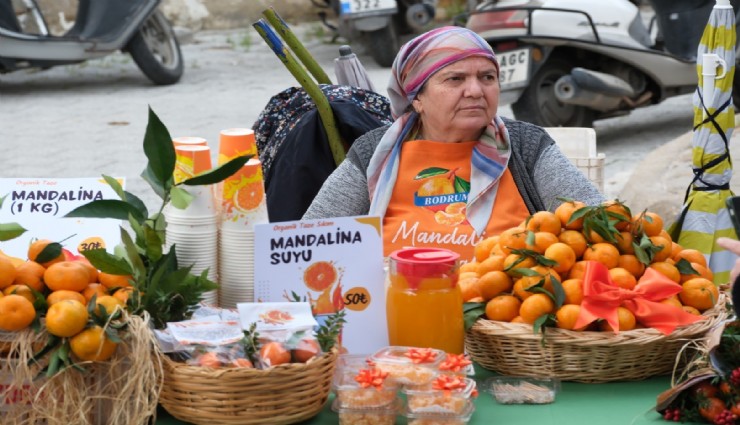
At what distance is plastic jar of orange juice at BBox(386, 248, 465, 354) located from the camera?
2307mm

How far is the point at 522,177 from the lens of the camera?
131 inches

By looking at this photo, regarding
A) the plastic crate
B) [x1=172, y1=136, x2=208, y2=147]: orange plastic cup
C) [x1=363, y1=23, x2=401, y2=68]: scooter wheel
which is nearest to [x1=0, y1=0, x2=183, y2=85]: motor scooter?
[x1=363, y1=23, x2=401, y2=68]: scooter wheel

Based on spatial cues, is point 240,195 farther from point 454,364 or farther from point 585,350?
point 585,350

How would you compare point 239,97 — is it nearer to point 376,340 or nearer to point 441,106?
point 441,106

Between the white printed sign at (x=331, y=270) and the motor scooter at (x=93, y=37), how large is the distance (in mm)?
6968

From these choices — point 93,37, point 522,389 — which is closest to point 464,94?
point 522,389

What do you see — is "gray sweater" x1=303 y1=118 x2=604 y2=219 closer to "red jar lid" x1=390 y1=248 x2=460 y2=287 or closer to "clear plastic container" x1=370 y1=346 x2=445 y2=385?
"red jar lid" x1=390 y1=248 x2=460 y2=287

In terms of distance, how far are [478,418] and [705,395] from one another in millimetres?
414

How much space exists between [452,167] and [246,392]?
141 centimetres

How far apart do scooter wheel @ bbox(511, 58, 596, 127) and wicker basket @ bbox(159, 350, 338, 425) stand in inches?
215

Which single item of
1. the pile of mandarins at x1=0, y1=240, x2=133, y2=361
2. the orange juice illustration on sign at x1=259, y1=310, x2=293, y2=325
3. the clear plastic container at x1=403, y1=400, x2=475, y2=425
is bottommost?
the clear plastic container at x1=403, y1=400, x2=475, y2=425

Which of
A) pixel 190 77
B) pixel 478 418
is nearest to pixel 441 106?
pixel 478 418

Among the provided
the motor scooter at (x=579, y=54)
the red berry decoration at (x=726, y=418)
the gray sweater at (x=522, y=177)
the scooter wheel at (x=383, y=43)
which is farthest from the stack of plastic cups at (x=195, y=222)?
the scooter wheel at (x=383, y=43)

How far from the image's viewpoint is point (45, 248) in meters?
2.21
